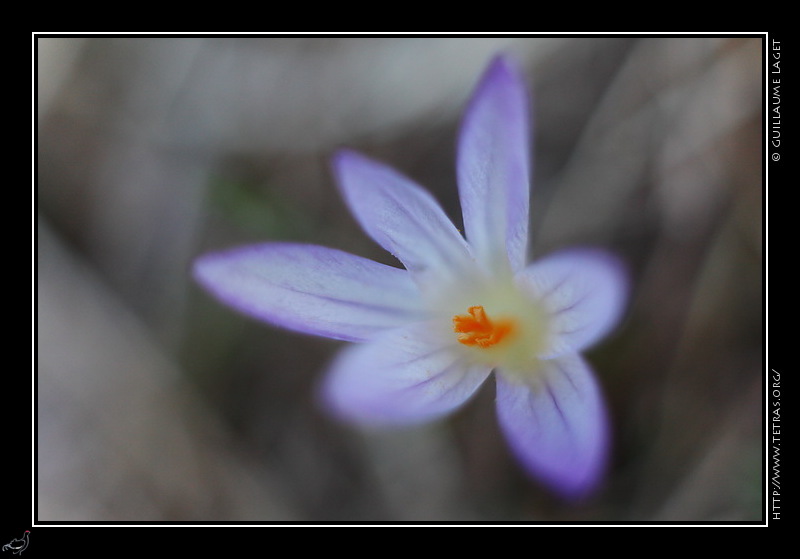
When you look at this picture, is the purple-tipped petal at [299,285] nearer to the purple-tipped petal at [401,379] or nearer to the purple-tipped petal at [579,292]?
the purple-tipped petal at [401,379]

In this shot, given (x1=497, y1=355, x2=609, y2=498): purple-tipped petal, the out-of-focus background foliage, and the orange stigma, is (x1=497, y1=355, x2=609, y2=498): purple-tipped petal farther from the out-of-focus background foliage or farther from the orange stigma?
the out-of-focus background foliage

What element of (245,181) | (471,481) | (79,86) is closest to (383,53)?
(245,181)

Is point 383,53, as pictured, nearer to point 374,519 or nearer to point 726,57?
point 726,57

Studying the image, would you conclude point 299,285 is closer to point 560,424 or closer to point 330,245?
point 560,424
